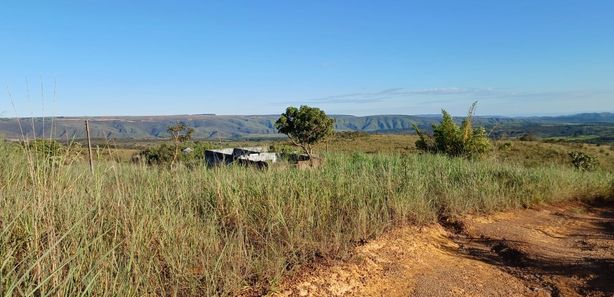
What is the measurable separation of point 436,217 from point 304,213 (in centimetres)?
Result: 249

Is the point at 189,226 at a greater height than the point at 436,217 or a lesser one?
greater

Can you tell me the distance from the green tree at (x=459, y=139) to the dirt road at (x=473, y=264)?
29.9 feet

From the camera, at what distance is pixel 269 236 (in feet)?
13.4

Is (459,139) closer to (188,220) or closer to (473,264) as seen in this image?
(473,264)

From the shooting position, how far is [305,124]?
29.7 meters

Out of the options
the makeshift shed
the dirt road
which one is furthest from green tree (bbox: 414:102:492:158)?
the dirt road

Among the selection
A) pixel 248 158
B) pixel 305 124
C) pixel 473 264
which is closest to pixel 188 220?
pixel 473 264

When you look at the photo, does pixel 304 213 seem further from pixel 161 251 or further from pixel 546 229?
pixel 546 229

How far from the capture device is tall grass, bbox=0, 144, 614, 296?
2.41m

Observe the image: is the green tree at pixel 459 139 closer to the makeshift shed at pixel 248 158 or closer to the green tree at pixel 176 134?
the makeshift shed at pixel 248 158

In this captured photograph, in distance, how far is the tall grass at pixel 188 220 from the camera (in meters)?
2.41

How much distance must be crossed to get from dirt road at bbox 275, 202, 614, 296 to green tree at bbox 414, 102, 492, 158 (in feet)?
29.9

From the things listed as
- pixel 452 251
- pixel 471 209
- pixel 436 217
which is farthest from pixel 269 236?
pixel 471 209

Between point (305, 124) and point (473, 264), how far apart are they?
2512cm
